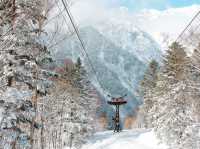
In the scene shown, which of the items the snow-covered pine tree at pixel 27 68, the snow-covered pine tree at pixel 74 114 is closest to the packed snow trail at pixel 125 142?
the snow-covered pine tree at pixel 74 114

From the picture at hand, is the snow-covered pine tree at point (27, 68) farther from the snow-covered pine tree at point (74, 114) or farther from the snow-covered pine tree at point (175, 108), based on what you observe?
the snow-covered pine tree at point (74, 114)

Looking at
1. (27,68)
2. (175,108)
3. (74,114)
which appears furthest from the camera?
(74,114)

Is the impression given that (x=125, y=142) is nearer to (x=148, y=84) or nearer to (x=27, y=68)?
(x=148, y=84)

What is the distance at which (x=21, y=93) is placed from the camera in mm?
11609

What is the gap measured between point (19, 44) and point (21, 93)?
3488 mm

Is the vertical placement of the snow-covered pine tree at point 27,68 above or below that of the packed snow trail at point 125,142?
above

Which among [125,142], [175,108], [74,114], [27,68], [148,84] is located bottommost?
[125,142]

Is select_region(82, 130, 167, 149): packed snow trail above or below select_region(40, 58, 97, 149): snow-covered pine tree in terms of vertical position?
below

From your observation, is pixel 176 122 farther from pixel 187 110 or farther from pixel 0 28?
pixel 0 28

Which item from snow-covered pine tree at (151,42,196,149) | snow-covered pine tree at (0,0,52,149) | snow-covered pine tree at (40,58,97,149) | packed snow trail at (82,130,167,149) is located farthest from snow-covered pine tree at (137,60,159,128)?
snow-covered pine tree at (0,0,52,149)

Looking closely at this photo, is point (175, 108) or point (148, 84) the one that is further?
point (148, 84)

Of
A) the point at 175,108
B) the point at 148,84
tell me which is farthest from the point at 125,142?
the point at 148,84

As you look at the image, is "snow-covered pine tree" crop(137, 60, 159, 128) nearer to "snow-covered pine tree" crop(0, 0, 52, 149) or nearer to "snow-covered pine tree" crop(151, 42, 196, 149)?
"snow-covered pine tree" crop(151, 42, 196, 149)

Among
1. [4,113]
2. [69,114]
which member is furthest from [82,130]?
[4,113]
